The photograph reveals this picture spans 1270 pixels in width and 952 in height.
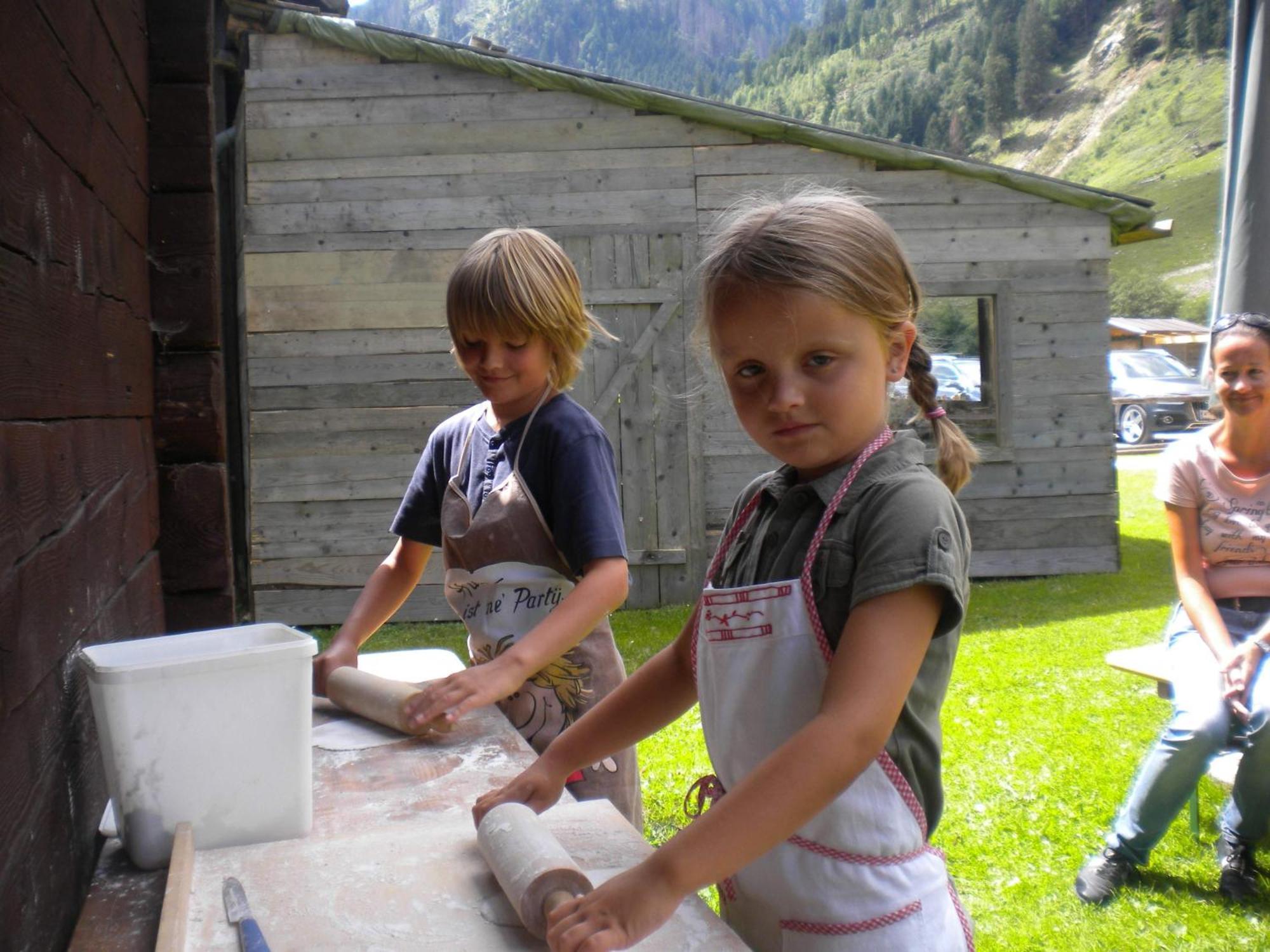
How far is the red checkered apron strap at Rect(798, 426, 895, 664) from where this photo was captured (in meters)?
1.27

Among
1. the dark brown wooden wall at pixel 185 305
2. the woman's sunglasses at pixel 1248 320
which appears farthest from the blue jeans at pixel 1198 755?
the dark brown wooden wall at pixel 185 305

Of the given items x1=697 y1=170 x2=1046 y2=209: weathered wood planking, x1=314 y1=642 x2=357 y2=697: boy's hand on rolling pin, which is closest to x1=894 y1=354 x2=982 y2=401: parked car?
x1=697 y1=170 x2=1046 y2=209: weathered wood planking

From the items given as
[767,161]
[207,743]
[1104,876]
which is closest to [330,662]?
[207,743]

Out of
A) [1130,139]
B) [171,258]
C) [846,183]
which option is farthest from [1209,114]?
[171,258]

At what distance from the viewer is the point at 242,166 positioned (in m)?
8.49

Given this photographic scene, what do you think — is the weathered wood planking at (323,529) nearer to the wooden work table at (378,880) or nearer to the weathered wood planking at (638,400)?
the weathered wood planking at (638,400)

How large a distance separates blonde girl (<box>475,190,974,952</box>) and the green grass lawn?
241 cm

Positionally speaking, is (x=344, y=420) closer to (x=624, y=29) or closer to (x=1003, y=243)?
(x=1003, y=243)

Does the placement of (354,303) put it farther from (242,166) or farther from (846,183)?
(846,183)

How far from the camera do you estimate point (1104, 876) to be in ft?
11.8

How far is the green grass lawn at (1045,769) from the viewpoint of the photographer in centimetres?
344

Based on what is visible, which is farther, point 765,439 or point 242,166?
point 242,166

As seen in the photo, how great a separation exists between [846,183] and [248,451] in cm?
497

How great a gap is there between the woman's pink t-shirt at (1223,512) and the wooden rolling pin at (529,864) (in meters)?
2.99
